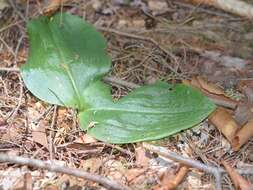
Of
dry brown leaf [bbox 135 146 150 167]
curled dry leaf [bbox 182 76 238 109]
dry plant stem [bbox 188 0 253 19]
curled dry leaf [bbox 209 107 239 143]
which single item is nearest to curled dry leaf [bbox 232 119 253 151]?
curled dry leaf [bbox 209 107 239 143]

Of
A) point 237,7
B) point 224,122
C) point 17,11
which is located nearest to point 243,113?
point 224,122

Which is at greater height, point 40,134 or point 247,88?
point 247,88

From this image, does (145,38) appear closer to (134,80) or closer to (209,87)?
(134,80)

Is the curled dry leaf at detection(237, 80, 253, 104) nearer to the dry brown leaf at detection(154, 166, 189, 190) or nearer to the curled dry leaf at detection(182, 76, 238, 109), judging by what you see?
the curled dry leaf at detection(182, 76, 238, 109)

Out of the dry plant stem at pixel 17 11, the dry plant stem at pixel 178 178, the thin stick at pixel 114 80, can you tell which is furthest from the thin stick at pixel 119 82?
the dry plant stem at pixel 17 11

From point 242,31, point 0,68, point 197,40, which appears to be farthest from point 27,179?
point 242,31
